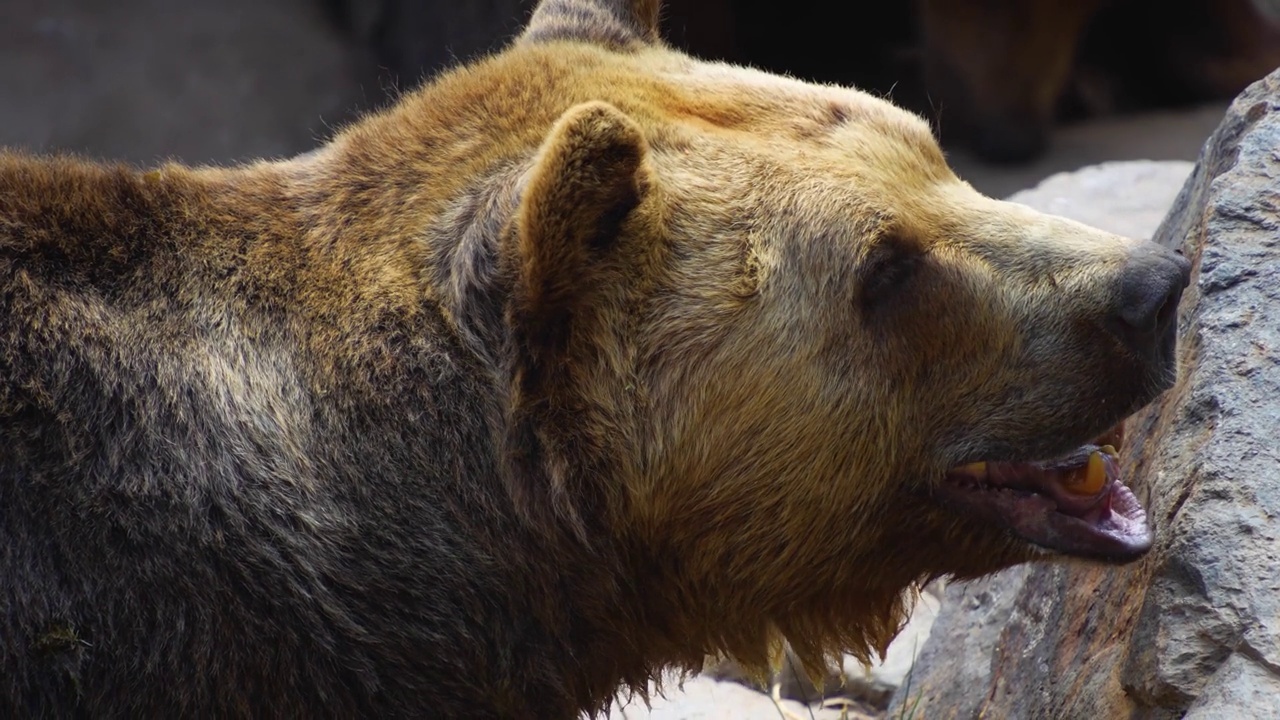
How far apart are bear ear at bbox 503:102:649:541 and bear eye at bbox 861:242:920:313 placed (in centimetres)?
56

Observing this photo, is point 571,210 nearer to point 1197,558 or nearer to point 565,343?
point 565,343

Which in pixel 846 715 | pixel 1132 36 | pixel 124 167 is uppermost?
pixel 1132 36

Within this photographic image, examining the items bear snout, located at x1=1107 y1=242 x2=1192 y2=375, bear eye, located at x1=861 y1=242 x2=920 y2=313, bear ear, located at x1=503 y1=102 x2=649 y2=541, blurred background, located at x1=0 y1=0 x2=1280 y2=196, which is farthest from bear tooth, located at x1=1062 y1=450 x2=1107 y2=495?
blurred background, located at x1=0 y1=0 x2=1280 y2=196

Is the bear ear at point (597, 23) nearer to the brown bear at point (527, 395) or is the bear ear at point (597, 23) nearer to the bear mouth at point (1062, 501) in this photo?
the brown bear at point (527, 395)

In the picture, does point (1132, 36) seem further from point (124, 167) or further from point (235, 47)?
point (124, 167)

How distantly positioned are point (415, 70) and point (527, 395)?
7819 mm

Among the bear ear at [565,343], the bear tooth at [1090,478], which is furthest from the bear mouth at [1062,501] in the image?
the bear ear at [565,343]

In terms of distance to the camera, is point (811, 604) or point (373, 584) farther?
point (811, 604)

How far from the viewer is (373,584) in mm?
3117

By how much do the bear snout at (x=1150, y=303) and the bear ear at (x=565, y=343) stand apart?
114 cm

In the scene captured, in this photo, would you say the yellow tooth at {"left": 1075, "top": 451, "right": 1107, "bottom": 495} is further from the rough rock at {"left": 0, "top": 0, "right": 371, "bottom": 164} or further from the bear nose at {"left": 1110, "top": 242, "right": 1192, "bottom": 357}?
the rough rock at {"left": 0, "top": 0, "right": 371, "bottom": 164}

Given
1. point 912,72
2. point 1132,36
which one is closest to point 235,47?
point 912,72

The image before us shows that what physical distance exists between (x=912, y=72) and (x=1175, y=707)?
406 inches

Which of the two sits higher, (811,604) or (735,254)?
(735,254)
